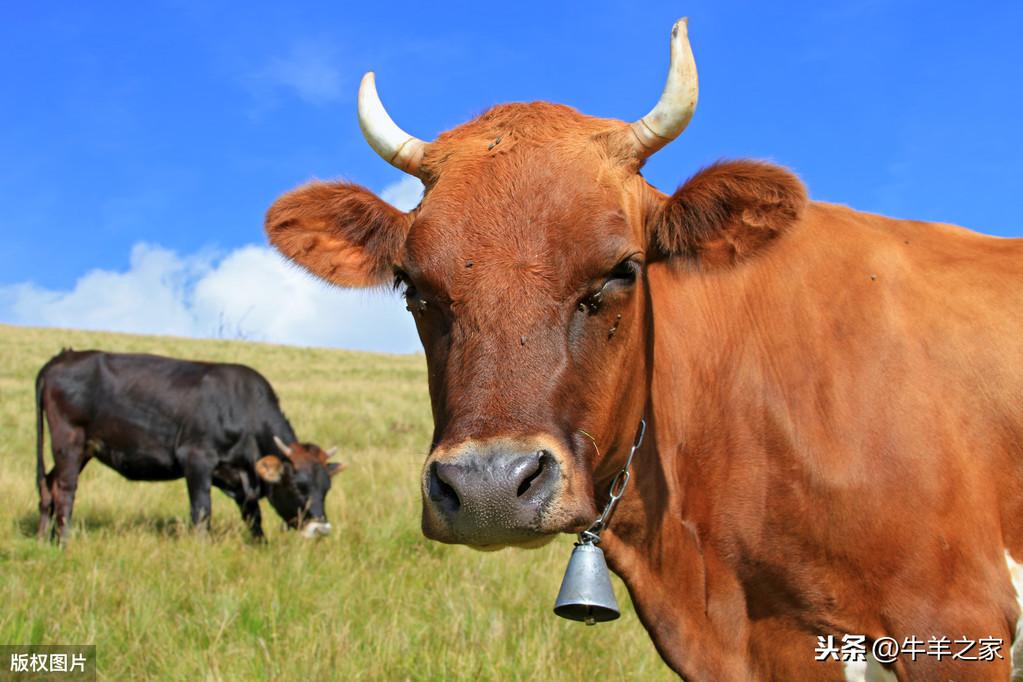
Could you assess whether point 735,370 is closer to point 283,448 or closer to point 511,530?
point 511,530

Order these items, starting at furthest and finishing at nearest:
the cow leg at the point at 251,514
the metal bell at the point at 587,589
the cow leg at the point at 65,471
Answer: the cow leg at the point at 251,514
the cow leg at the point at 65,471
the metal bell at the point at 587,589

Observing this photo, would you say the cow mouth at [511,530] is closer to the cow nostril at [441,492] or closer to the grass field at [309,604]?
the cow nostril at [441,492]

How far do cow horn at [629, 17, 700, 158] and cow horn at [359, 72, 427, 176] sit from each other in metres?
0.87

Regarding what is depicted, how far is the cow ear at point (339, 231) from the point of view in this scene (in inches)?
144

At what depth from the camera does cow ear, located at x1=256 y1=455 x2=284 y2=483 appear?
11.0m

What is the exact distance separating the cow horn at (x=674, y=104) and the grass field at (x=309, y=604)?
1.66 metres

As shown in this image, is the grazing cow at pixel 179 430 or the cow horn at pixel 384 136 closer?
the cow horn at pixel 384 136

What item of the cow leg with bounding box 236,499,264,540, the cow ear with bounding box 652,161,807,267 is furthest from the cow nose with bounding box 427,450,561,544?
the cow leg with bounding box 236,499,264,540

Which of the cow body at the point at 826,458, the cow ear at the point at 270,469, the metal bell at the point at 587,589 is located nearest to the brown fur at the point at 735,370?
the cow body at the point at 826,458

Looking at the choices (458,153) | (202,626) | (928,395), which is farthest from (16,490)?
(928,395)

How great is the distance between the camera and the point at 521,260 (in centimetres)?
270

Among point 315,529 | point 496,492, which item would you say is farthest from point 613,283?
point 315,529

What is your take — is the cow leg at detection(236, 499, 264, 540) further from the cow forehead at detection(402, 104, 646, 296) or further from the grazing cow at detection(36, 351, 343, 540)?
the cow forehead at detection(402, 104, 646, 296)

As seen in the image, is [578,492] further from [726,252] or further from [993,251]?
[993,251]
